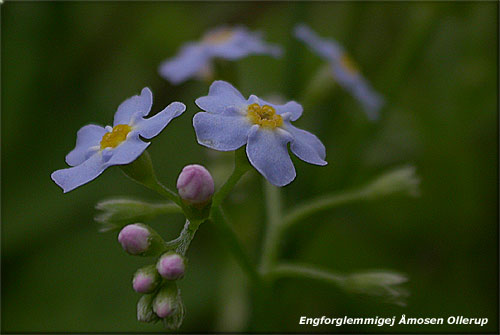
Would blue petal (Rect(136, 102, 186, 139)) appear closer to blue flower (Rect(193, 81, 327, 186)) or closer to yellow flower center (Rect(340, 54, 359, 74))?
blue flower (Rect(193, 81, 327, 186))

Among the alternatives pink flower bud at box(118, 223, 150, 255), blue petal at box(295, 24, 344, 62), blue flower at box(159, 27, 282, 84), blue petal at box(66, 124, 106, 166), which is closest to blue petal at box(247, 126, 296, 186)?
pink flower bud at box(118, 223, 150, 255)

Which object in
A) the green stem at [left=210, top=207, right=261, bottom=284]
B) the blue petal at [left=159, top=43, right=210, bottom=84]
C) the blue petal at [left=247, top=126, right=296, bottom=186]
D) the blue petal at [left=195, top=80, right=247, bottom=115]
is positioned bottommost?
the green stem at [left=210, top=207, right=261, bottom=284]

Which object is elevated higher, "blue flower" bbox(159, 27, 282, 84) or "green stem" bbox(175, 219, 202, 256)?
"blue flower" bbox(159, 27, 282, 84)

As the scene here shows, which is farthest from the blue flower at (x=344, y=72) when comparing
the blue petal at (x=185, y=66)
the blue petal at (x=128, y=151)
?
the blue petal at (x=128, y=151)

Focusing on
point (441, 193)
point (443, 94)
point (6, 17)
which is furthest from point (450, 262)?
point (6, 17)

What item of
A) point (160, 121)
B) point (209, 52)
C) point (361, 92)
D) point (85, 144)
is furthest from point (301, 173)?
point (160, 121)

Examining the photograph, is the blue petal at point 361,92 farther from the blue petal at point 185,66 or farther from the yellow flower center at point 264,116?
the yellow flower center at point 264,116

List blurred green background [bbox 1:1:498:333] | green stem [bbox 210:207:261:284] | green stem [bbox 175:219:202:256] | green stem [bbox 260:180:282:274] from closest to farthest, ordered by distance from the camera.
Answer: green stem [bbox 175:219:202:256], green stem [bbox 210:207:261:284], green stem [bbox 260:180:282:274], blurred green background [bbox 1:1:498:333]
